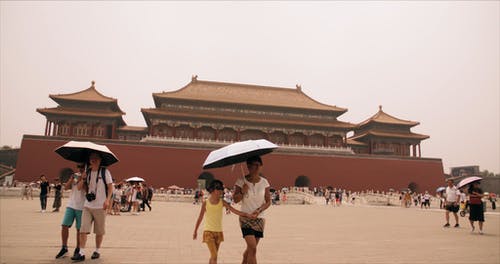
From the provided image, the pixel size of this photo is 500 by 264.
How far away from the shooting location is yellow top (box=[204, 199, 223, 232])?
3.92 meters

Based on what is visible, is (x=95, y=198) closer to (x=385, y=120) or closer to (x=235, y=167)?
(x=235, y=167)

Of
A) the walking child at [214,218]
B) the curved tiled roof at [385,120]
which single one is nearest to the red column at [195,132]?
the curved tiled roof at [385,120]

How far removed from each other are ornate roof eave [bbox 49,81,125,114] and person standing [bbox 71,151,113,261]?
30.1 m

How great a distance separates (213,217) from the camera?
12.9ft

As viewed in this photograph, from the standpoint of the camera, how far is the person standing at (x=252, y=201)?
388 centimetres

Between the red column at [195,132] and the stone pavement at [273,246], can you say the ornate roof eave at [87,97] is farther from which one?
the stone pavement at [273,246]

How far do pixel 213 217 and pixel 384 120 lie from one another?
3792cm

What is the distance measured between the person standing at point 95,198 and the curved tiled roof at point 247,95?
1133 inches

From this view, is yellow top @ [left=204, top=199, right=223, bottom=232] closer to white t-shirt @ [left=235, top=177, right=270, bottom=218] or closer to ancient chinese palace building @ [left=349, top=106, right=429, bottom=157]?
white t-shirt @ [left=235, top=177, right=270, bottom=218]

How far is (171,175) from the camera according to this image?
29469 millimetres

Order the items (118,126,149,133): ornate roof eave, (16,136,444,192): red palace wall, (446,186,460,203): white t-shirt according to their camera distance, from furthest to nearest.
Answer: (118,126,149,133): ornate roof eave < (16,136,444,192): red palace wall < (446,186,460,203): white t-shirt

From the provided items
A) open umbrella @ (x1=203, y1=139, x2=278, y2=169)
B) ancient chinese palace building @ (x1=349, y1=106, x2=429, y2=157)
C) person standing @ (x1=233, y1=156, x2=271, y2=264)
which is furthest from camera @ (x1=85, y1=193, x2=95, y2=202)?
ancient chinese palace building @ (x1=349, y1=106, x2=429, y2=157)

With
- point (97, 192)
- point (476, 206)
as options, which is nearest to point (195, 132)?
point (476, 206)

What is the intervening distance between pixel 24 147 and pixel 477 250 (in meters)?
30.3
